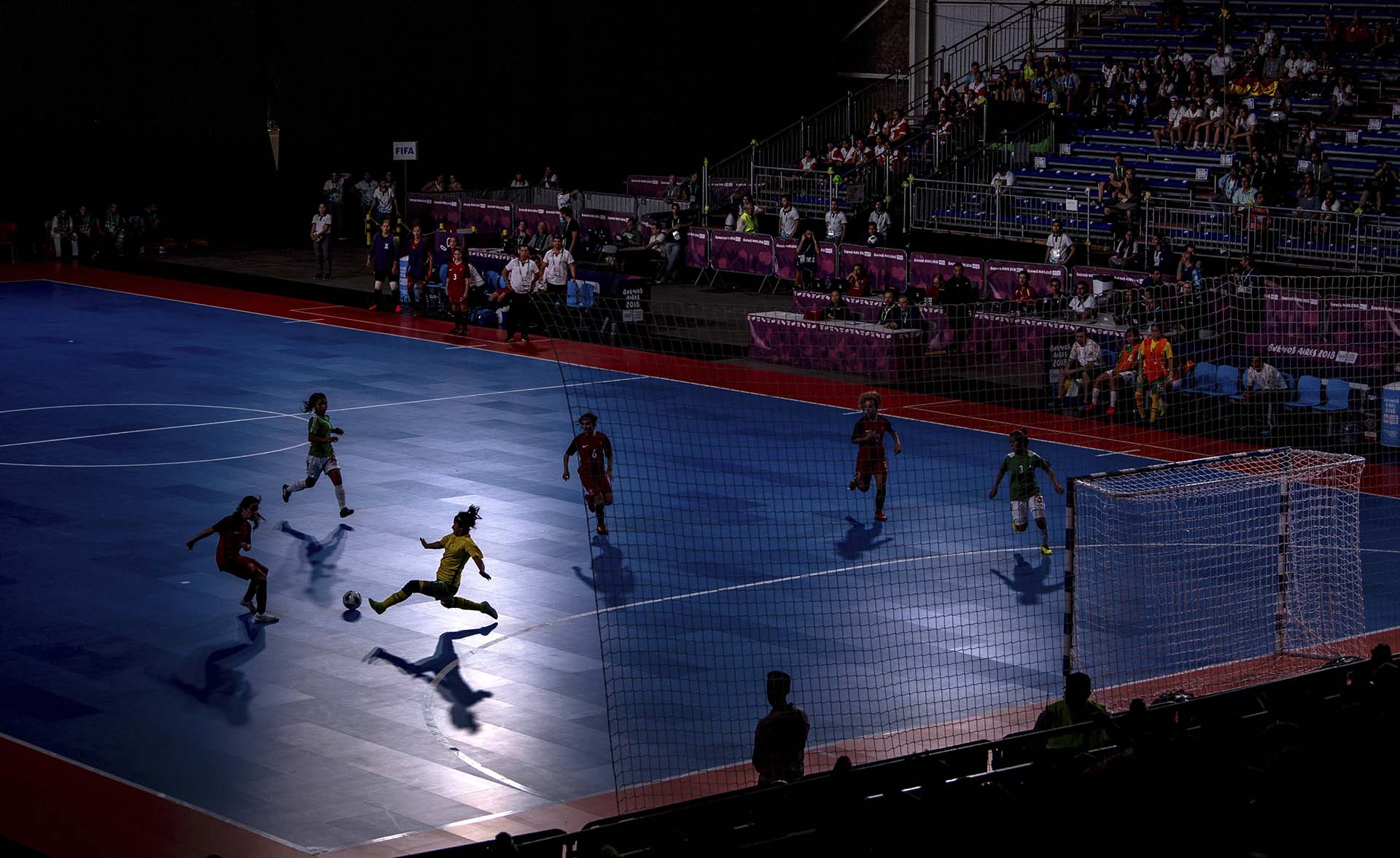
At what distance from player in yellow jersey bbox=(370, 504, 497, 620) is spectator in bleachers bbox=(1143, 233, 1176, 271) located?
732 inches

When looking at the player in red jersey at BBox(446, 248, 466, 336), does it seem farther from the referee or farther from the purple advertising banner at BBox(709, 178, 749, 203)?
the purple advertising banner at BBox(709, 178, 749, 203)

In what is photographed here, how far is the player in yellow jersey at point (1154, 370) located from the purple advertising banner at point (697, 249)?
54.3 feet

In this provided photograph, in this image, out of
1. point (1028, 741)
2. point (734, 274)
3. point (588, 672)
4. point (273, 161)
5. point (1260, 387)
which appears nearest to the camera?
point (1028, 741)

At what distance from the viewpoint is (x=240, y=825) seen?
12.6 metres

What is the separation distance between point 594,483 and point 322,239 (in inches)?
881

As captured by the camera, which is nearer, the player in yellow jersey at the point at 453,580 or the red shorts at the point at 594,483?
the player in yellow jersey at the point at 453,580

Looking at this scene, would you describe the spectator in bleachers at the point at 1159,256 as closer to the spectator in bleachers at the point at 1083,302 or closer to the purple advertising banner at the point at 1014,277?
the purple advertising banner at the point at 1014,277

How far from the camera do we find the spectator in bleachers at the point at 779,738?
39.1 feet

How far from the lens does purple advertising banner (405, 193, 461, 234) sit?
45188 millimetres

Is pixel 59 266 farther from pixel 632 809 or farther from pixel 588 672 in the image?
pixel 632 809

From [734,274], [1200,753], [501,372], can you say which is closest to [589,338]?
[501,372]

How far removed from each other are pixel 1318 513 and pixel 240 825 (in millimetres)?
12249

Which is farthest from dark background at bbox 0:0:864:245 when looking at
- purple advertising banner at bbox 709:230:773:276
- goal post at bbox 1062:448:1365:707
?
goal post at bbox 1062:448:1365:707

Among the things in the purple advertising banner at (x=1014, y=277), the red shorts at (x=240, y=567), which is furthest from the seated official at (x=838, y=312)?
the red shorts at (x=240, y=567)
